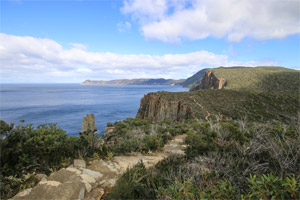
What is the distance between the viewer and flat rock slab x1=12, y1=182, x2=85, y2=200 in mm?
2948

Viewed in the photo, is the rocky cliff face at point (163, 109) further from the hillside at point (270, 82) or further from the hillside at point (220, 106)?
the hillside at point (270, 82)

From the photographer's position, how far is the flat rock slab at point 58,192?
9.67 ft

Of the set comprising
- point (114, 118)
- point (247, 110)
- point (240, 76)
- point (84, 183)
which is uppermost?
point (240, 76)

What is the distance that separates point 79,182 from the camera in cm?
338

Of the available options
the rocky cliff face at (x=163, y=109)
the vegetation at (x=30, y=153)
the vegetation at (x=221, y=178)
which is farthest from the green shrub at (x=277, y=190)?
the rocky cliff face at (x=163, y=109)

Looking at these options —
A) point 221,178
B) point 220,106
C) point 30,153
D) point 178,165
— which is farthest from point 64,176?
point 220,106

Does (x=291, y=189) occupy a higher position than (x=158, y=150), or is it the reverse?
(x=291, y=189)

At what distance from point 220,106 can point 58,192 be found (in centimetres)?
3298

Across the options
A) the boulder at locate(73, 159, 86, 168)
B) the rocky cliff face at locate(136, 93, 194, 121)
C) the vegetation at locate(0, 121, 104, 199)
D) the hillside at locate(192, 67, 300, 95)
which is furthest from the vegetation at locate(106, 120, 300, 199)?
the hillside at locate(192, 67, 300, 95)

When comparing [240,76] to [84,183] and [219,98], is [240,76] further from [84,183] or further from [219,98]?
[84,183]

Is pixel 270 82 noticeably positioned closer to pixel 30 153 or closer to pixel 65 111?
pixel 30 153

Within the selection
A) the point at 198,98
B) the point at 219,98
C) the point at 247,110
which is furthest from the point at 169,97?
the point at 247,110

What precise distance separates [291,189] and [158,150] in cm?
470

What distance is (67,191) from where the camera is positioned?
3107 millimetres
